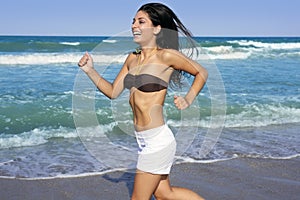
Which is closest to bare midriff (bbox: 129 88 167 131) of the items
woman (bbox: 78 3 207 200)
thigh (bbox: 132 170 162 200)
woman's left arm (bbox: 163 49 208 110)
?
woman (bbox: 78 3 207 200)

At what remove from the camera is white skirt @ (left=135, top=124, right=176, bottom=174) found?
3.06 metres

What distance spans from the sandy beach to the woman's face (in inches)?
81.3

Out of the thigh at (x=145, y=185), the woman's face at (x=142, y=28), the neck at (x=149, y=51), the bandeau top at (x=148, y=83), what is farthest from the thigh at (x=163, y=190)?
the woman's face at (x=142, y=28)

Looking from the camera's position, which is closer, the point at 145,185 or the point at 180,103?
the point at 180,103

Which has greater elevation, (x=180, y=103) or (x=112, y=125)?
(x=180, y=103)

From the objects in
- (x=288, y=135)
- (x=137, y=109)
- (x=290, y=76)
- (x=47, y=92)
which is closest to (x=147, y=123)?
(x=137, y=109)

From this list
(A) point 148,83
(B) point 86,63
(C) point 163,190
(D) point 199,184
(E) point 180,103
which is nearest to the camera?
(E) point 180,103

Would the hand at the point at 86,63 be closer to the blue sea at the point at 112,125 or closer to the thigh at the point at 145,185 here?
the blue sea at the point at 112,125

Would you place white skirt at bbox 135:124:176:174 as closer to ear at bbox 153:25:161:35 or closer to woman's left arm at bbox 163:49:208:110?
woman's left arm at bbox 163:49:208:110

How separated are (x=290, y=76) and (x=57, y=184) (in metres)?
14.1

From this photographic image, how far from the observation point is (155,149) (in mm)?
3057

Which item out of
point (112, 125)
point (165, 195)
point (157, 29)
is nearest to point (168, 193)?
point (165, 195)

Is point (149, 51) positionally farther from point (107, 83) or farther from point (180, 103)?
point (180, 103)

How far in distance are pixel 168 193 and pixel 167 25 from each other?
4.11 ft
